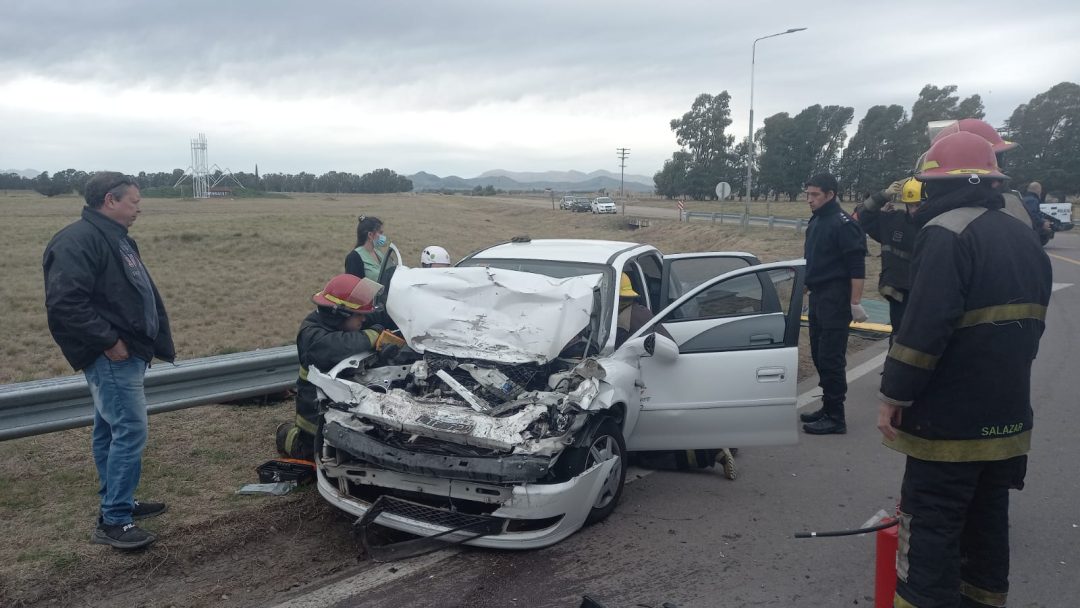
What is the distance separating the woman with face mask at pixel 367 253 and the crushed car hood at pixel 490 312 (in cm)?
199

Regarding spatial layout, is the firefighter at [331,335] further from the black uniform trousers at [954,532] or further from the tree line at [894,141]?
the tree line at [894,141]

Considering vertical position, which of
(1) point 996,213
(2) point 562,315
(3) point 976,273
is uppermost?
(1) point 996,213

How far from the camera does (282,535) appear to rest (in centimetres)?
420

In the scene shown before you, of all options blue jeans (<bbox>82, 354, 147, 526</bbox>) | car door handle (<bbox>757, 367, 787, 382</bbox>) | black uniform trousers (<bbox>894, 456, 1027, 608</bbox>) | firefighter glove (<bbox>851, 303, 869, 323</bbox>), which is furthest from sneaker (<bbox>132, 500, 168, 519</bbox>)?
firefighter glove (<bbox>851, 303, 869, 323</bbox>)

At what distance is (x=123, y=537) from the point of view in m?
3.90

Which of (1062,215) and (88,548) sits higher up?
(1062,215)

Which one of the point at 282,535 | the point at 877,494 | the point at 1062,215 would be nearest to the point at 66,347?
the point at 282,535

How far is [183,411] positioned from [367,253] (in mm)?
2081

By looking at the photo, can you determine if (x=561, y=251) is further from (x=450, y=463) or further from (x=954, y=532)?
(x=954, y=532)

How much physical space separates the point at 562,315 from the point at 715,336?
44.0 inches

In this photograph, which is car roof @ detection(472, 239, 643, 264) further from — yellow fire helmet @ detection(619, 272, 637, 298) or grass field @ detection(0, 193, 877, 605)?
grass field @ detection(0, 193, 877, 605)

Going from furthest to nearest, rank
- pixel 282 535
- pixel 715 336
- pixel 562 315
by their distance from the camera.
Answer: pixel 715 336
pixel 562 315
pixel 282 535

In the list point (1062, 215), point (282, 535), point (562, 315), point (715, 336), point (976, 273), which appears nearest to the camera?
point (976, 273)

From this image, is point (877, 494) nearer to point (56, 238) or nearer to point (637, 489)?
point (637, 489)
